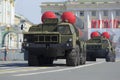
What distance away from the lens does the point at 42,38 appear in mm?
23016

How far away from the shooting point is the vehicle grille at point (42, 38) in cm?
2289

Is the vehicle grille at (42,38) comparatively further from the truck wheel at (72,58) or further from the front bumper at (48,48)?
the truck wheel at (72,58)

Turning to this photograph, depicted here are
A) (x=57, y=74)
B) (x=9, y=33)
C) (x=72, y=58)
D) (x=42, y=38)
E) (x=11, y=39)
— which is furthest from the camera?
(x=11, y=39)

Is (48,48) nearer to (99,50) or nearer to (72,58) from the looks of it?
(72,58)

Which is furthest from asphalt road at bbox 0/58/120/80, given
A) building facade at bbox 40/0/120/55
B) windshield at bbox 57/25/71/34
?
building facade at bbox 40/0/120/55

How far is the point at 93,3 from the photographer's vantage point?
142 meters

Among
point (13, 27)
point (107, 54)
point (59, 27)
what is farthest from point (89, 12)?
point (59, 27)

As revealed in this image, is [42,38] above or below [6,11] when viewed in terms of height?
below

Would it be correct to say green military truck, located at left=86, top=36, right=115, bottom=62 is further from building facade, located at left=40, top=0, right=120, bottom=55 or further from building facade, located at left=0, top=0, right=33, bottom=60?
building facade, located at left=40, top=0, right=120, bottom=55

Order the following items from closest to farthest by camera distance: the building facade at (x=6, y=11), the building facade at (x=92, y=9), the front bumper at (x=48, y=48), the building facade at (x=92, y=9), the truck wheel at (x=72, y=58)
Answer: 1. the front bumper at (x=48, y=48)
2. the truck wheel at (x=72, y=58)
3. the building facade at (x=6, y=11)
4. the building facade at (x=92, y=9)
5. the building facade at (x=92, y=9)

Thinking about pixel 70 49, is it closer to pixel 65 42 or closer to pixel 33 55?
pixel 65 42

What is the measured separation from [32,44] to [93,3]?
121 meters

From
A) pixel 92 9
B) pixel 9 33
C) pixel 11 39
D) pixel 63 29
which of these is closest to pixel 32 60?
pixel 63 29

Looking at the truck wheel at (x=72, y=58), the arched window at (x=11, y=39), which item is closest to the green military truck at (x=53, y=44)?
the truck wheel at (x=72, y=58)
